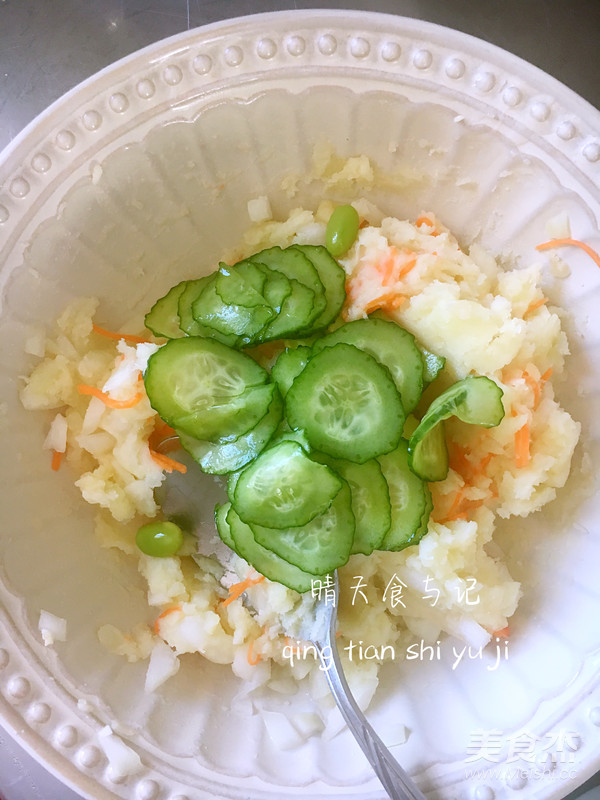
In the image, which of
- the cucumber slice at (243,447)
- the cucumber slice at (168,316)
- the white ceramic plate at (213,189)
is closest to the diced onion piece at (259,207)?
the white ceramic plate at (213,189)

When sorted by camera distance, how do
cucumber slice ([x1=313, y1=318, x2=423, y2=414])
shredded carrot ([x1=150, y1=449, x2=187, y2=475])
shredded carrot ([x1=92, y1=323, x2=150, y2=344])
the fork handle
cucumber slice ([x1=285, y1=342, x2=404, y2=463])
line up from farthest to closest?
shredded carrot ([x1=92, y1=323, x2=150, y2=344]) < shredded carrot ([x1=150, y1=449, x2=187, y2=475]) < cucumber slice ([x1=313, y1=318, x2=423, y2=414]) < cucumber slice ([x1=285, y1=342, x2=404, y2=463]) < the fork handle

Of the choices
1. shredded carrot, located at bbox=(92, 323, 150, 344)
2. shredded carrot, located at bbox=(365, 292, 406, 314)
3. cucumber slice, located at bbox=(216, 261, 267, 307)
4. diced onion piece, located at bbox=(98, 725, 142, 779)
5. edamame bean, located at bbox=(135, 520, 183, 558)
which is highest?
shredded carrot, located at bbox=(365, 292, 406, 314)

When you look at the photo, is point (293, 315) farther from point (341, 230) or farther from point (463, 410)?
point (463, 410)

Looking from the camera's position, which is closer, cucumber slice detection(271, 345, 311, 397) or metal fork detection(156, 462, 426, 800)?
metal fork detection(156, 462, 426, 800)

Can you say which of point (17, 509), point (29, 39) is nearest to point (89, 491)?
point (17, 509)

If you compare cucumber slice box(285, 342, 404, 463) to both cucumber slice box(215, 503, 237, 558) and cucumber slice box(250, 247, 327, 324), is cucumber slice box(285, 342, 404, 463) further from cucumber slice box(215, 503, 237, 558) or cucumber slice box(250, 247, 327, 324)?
cucumber slice box(215, 503, 237, 558)

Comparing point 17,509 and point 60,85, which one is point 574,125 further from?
point 17,509

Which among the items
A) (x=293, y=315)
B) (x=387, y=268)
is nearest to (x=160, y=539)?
(x=293, y=315)

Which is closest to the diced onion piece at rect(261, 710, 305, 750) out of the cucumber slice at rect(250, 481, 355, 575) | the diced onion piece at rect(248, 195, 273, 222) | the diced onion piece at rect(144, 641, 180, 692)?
the diced onion piece at rect(144, 641, 180, 692)
